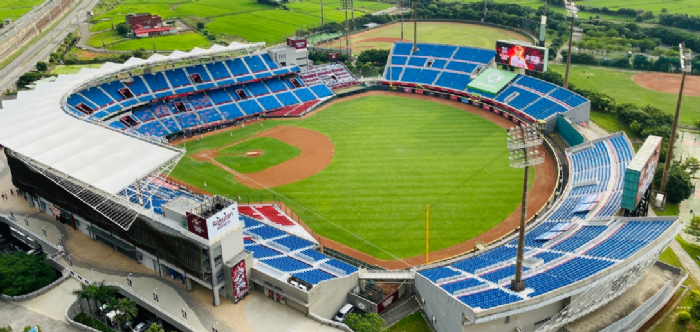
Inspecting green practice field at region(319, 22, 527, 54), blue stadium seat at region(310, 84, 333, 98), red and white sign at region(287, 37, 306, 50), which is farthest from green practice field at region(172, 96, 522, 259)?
green practice field at region(319, 22, 527, 54)

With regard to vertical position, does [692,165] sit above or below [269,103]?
below

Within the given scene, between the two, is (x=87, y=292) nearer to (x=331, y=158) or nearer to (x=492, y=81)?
(x=331, y=158)

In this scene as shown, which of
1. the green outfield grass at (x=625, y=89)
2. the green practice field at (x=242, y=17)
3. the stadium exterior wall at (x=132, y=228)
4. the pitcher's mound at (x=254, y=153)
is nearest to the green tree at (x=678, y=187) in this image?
the green outfield grass at (x=625, y=89)

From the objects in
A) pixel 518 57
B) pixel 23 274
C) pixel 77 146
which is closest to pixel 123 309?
pixel 23 274

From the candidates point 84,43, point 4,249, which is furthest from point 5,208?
point 84,43

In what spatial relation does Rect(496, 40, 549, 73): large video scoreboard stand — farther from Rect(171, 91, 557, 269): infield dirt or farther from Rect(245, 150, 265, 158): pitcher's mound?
Rect(245, 150, 265, 158): pitcher's mound

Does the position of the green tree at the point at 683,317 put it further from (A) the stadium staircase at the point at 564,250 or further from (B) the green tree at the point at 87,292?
(B) the green tree at the point at 87,292

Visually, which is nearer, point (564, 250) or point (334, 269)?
point (564, 250)

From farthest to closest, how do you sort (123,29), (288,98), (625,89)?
(123,29), (625,89), (288,98)
